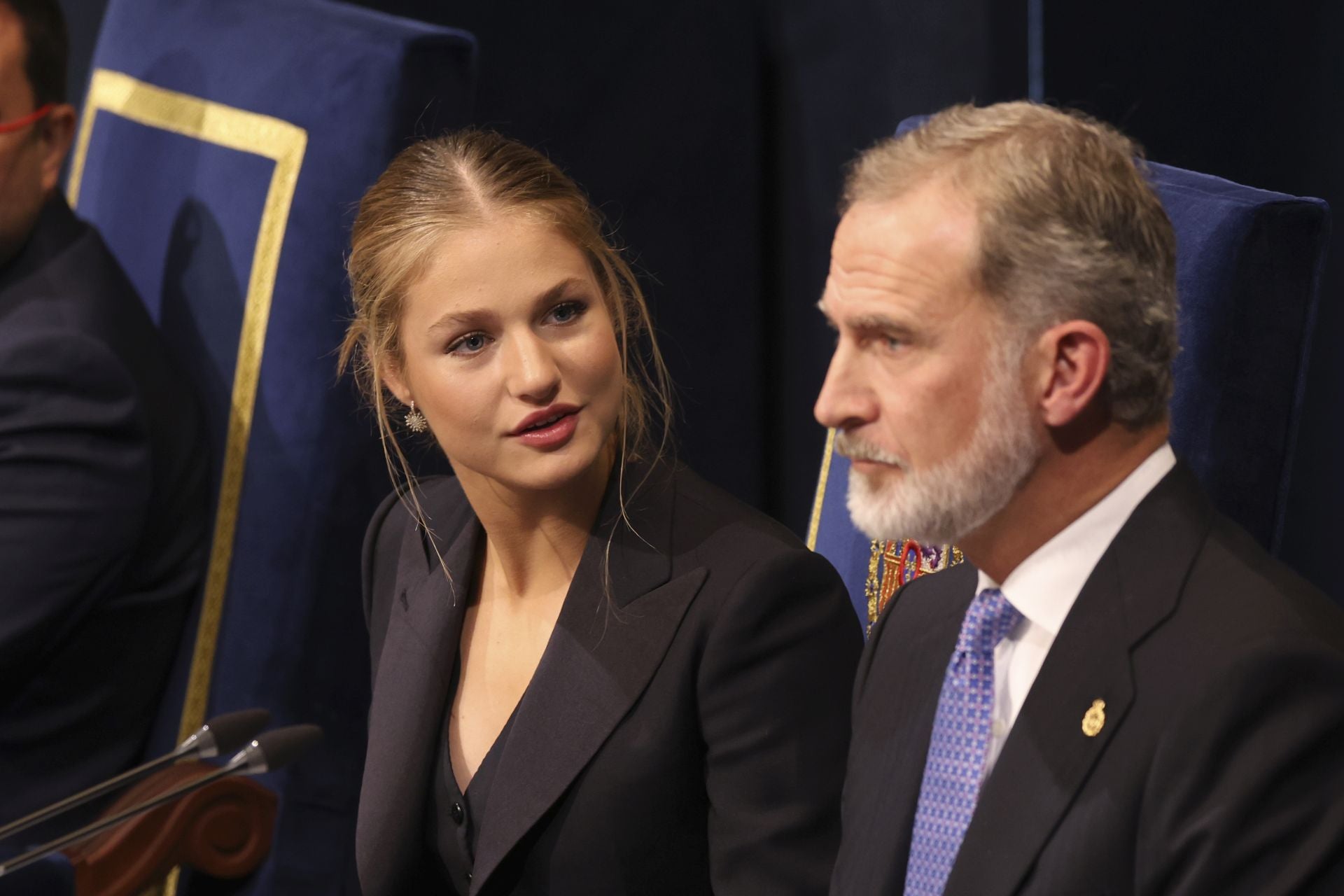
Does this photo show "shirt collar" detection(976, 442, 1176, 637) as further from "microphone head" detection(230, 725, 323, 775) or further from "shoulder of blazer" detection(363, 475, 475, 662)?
"shoulder of blazer" detection(363, 475, 475, 662)

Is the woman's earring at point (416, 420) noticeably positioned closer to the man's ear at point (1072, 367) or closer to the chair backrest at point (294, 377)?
the chair backrest at point (294, 377)

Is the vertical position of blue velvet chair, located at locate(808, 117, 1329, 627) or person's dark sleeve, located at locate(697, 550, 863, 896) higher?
blue velvet chair, located at locate(808, 117, 1329, 627)

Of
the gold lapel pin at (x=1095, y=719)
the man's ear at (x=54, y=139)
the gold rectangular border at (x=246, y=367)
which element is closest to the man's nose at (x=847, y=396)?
the gold lapel pin at (x=1095, y=719)

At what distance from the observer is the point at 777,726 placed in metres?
1.65

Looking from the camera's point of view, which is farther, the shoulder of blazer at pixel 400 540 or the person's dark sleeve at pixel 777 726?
the shoulder of blazer at pixel 400 540

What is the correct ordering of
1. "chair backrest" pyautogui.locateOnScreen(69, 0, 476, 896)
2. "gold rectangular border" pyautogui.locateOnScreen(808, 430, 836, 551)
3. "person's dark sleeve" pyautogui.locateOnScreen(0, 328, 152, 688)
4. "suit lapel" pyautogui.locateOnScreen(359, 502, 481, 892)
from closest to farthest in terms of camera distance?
"suit lapel" pyautogui.locateOnScreen(359, 502, 481, 892), "gold rectangular border" pyautogui.locateOnScreen(808, 430, 836, 551), "person's dark sleeve" pyautogui.locateOnScreen(0, 328, 152, 688), "chair backrest" pyautogui.locateOnScreen(69, 0, 476, 896)

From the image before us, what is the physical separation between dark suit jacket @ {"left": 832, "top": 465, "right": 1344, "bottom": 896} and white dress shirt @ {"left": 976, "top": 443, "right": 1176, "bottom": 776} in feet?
0.05

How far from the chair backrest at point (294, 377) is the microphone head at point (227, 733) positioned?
0.91m

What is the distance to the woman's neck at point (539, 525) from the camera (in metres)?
1.84

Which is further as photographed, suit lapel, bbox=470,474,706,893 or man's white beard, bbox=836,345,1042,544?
suit lapel, bbox=470,474,706,893

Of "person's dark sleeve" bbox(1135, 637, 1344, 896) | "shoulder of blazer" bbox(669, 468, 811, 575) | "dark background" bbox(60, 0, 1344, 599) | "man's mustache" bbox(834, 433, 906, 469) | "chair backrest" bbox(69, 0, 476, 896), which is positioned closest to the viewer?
"person's dark sleeve" bbox(1135, 637, 1344, 896)

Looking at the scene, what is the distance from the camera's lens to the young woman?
5.49ft

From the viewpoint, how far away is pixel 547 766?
1.71 metres

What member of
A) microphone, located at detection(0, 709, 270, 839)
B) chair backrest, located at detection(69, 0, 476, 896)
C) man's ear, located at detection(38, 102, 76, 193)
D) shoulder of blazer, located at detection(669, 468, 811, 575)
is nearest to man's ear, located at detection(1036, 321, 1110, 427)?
shoulder of blazer, located at detection(669, 468, 811, 575)
